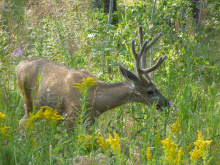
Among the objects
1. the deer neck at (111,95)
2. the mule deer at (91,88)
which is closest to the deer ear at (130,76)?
the mule deer at (91,88)

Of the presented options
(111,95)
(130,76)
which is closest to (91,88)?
(111,95)

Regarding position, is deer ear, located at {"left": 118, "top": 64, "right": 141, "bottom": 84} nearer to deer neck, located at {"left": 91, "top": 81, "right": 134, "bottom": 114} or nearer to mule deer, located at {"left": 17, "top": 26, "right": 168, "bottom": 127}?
mule deer, located at {"left": 17, "top": 26, "right": 168, "bottom": 127}

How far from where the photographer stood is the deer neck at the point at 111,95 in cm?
480

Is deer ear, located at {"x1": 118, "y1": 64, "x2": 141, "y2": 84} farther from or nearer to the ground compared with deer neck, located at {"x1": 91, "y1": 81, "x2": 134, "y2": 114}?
farther from the ground

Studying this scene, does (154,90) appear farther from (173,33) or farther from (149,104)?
(173,33)

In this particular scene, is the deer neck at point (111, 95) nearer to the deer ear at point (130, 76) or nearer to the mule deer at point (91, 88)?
the mule deer at point (91, 88)

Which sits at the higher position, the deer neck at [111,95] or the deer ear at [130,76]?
the deer ear at [130,76]

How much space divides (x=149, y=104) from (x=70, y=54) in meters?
1.79

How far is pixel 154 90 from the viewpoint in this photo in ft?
16.5

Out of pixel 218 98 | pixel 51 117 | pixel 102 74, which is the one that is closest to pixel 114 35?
pixel 102 74

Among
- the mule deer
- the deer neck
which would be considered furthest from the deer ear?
the deer neck

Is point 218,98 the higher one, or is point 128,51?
point 128,51

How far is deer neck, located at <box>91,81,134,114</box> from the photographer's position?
15.7ft

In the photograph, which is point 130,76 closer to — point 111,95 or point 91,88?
point 111,95
